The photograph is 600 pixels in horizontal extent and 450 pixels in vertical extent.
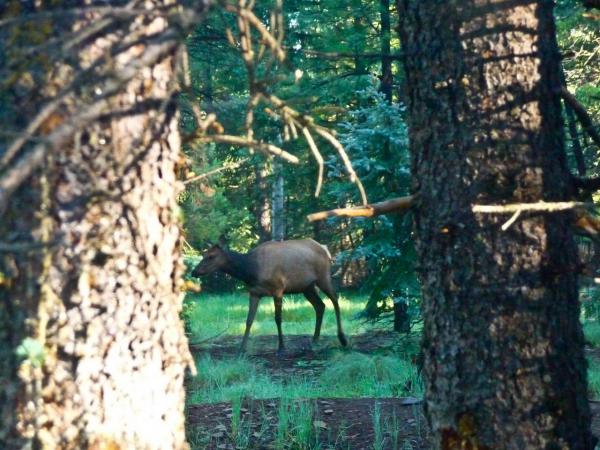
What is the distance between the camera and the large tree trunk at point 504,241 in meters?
4.30

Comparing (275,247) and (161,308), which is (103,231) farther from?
(275,247)

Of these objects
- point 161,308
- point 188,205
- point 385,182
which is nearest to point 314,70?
point 188,205

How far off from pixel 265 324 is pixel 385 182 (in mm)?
7851

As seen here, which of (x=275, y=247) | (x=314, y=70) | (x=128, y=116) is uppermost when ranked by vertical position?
(x=314, y=70)

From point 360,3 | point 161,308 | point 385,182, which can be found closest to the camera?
point 161,308

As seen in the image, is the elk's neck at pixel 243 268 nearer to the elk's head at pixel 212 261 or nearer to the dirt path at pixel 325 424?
the elk's head at pixel 212 261

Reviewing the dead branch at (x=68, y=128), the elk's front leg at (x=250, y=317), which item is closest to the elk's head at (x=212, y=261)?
the elk's front leg at (x=250, y=317)

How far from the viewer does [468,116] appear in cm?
437

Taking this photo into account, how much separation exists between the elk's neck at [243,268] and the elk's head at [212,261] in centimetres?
11

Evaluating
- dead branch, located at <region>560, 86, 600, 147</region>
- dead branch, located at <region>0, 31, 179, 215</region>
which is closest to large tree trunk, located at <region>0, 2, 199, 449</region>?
dead branch, located at <region>0, 31, 179, 215</region>

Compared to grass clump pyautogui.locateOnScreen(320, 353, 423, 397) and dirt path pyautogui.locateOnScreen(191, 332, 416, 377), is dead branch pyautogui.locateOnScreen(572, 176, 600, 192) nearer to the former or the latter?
grass clump pyautogui.locateOnScreen(320, 353, 423, 397)

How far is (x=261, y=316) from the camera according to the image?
74.7ft

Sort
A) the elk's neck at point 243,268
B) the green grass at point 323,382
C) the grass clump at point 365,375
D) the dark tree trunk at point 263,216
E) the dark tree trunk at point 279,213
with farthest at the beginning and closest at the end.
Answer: the dark tree trunk at point 263,216 → the dark tree trunk at point 279,213 → the elk's neck at point 243,268 → the grass clump at point 365,375 → the green grass at point 323,382

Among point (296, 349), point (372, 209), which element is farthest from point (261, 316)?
point (372, 209)
